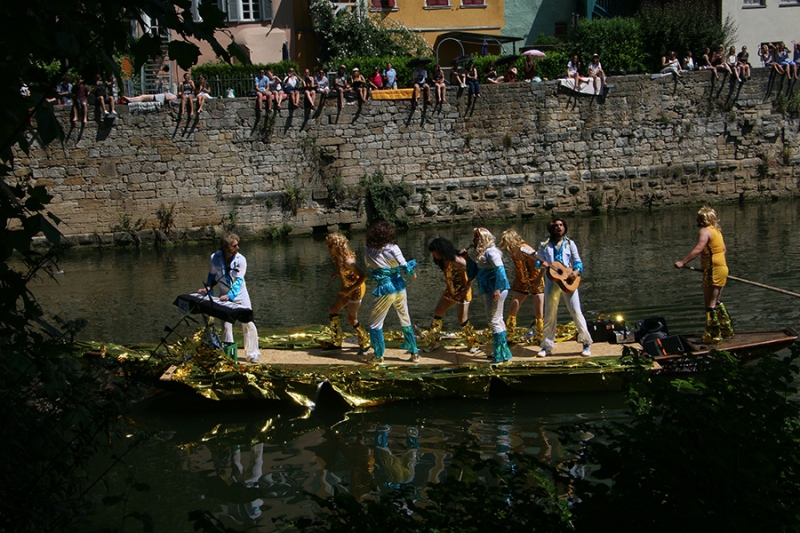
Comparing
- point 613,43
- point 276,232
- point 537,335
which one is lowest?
point 276,232

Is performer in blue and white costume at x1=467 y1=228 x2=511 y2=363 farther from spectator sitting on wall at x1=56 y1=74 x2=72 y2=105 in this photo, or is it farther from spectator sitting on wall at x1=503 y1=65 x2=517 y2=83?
spectator sitting on wall at x1=503 y1=65 x2=517 y2=83

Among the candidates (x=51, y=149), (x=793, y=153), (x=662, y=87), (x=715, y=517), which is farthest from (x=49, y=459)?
(x=793, y=153)

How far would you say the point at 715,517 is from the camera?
3896 mm

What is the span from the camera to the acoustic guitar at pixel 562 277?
9.34 metres

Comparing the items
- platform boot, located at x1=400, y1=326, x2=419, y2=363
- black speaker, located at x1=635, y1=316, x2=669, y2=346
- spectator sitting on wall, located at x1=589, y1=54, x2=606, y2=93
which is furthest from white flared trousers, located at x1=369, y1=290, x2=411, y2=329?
spectator sitting on wall, located at x1=589, y1=54, x2=606, y2=93

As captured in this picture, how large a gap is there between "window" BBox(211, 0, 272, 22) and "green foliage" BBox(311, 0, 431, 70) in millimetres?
1394

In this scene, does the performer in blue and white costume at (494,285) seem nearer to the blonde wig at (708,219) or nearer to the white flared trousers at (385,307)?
the white flared trousers at (385,307)

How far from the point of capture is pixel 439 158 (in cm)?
2334

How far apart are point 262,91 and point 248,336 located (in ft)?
45.0

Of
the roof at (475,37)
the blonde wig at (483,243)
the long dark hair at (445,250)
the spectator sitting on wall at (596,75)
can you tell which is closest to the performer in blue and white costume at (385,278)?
the long dark hair at (445,250)

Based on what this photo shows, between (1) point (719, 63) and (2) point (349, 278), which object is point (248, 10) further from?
(2) point (349, 278)

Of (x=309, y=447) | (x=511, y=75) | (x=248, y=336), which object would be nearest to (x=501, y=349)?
(x=309, y=447)

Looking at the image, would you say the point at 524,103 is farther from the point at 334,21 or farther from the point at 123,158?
the point at 123,158

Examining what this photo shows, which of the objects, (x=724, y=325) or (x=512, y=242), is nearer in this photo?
(x=724, y=325)
